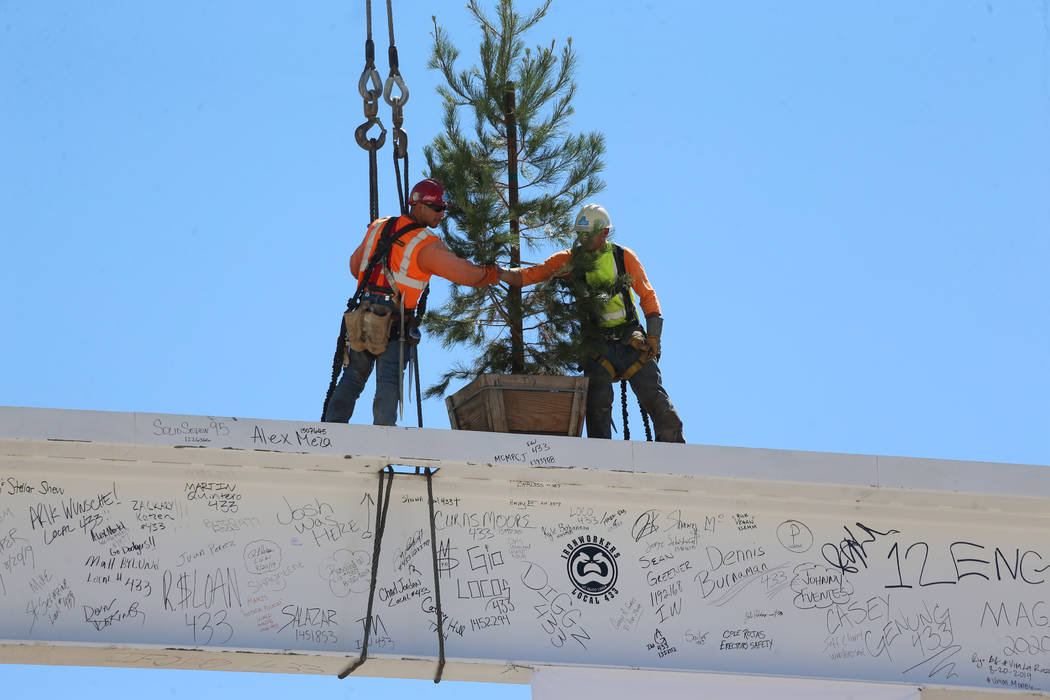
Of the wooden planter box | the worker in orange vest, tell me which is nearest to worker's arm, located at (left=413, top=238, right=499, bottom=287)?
the worker in orange vest

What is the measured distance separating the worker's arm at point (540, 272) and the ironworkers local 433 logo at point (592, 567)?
6.42ft

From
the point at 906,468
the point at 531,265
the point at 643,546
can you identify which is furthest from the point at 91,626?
the point at 906,468

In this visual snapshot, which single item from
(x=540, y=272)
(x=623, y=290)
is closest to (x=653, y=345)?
(x=623, y=290)

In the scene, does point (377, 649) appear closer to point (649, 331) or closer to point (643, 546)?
point (643, 546)

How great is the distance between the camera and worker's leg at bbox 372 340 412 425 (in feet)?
28.0

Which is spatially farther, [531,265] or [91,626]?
[531,265]

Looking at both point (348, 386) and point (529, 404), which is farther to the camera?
point (348, 386)

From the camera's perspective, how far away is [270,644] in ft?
23.7

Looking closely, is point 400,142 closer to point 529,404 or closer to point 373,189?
point 373,189

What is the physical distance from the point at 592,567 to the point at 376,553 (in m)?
1.19

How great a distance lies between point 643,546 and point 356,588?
1.59 m

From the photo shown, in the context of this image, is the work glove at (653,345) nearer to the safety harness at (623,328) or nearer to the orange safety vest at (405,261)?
the safety harness at (623,328)

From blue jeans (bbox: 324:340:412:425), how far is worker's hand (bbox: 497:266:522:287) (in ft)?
2.59

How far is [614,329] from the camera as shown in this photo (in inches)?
355
